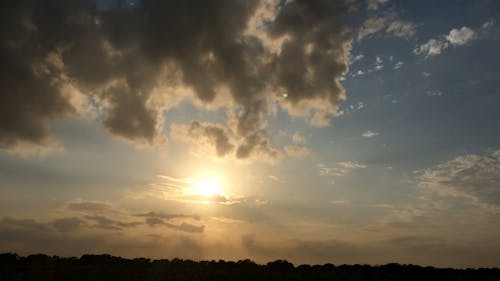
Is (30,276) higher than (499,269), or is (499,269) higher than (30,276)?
(499,269)

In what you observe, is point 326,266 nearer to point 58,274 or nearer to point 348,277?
point 348,277

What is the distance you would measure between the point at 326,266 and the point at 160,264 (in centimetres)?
2471

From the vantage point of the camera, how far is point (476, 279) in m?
43.2

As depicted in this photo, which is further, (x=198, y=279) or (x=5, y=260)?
(x=5, y=260)

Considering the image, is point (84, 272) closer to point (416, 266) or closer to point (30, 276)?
point (30, 276)

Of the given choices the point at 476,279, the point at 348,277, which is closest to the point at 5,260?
the point at 348,277

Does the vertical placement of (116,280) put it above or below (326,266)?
below

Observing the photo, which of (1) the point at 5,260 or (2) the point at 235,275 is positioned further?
(1) the point at 5,260

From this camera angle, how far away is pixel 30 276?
45.8 metres

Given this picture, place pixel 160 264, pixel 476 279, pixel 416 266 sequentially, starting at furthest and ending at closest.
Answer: pixel 160 264 → pixel 416 266 → pixel 476 279

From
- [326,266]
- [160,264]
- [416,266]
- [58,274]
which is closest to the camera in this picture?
[58,274]

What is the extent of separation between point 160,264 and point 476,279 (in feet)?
140

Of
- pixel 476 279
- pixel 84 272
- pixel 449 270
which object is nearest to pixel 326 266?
pixel 449 270

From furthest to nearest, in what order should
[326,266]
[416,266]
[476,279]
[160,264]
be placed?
[160,264]
[326,266]
[416,266]
[476,279]
